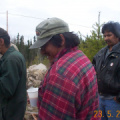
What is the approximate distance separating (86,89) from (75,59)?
0.77 feet

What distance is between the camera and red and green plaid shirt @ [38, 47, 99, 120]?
3.85 ft

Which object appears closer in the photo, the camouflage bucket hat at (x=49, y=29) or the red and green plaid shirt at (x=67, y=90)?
the red and green plaid shirt at (x=67, y=90)

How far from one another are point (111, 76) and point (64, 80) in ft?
4.67

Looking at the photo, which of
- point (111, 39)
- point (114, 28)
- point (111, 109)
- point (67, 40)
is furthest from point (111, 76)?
point (67, 40)

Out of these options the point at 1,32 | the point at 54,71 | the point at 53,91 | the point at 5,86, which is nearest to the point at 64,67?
the point at 54,71

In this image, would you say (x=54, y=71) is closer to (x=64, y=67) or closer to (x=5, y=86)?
(x=64, y=67)

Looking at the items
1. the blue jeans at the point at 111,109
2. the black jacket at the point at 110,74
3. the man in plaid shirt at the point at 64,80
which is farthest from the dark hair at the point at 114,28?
the man in plaid shirt at the point at 64,80

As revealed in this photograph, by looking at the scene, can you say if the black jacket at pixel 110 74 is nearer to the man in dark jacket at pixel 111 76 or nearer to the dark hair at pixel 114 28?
the man in dark jacket at pixel 111 76

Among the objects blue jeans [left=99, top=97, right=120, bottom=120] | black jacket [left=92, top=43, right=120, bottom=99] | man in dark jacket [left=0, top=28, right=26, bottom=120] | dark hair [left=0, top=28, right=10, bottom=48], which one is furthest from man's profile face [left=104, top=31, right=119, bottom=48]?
dark hair [left=0, top=28, right=10, bottom=48]

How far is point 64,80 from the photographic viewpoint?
1176 mm

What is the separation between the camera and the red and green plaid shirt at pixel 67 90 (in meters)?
1.17

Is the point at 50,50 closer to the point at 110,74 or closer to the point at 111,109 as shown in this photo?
the point at 110,74

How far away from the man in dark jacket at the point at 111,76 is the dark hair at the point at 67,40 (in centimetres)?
119

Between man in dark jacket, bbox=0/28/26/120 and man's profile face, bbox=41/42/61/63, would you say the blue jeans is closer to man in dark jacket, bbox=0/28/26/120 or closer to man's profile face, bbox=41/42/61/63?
man in dark jacket, bbox=0/28/26/120
